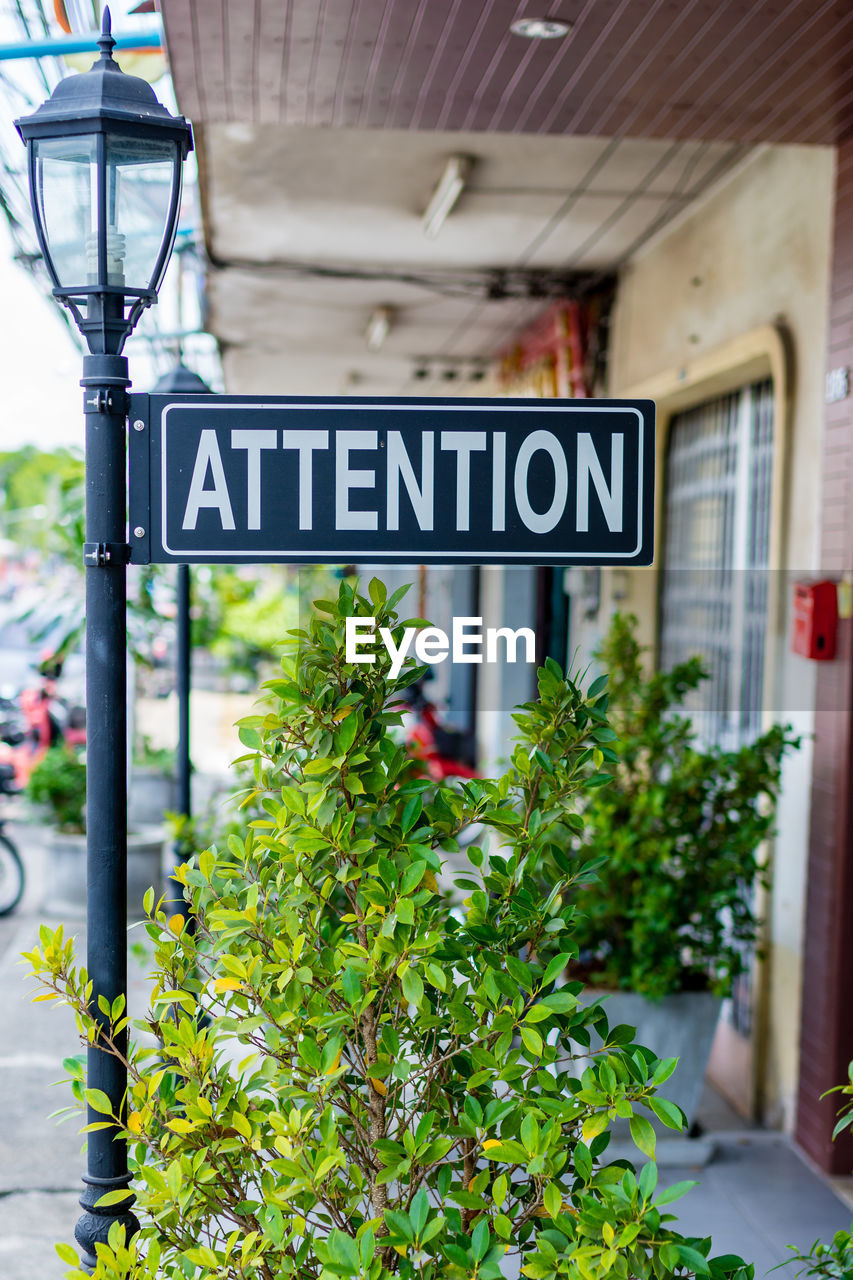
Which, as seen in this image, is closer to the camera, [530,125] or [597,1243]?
[597,1243]

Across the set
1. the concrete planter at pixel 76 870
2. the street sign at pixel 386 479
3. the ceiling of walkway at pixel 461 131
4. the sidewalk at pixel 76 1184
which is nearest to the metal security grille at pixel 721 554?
the ceiling of walkway at pixel 461 131

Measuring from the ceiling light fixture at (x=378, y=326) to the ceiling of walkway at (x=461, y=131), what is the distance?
103mm

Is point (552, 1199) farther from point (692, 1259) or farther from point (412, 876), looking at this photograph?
point (412, 876)

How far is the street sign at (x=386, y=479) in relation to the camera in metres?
1.86

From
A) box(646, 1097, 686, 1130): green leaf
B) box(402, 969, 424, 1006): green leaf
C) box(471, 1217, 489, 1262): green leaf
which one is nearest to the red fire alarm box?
box(646, 1097, 686, 1130): green leaf

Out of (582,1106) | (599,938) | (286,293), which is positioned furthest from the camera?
(286,293)

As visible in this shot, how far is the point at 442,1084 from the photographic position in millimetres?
1901

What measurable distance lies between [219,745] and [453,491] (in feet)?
38.8

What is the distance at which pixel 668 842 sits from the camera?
163 inches

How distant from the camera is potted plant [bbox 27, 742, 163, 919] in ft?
22.9

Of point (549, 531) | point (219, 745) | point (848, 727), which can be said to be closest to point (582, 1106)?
point (549, 531)

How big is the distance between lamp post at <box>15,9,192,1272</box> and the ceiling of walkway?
167 centimetres

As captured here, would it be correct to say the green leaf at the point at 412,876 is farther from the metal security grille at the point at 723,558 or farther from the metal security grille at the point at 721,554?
the metal security grille at the point at 721,554

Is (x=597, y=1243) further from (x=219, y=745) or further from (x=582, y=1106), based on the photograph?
(x=219, y=745)
